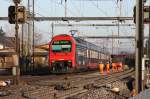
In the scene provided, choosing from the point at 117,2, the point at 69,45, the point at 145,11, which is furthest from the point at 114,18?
the point at 145,11

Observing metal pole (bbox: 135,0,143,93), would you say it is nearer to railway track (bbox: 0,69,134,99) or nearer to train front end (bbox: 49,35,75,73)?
railway track (bbox: 0,69,134,99)

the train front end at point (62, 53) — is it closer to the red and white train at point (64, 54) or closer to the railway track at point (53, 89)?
the red and white train at point (64, 54)

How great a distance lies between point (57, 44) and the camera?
4228cm

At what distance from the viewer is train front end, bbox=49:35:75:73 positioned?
4184 centimetres

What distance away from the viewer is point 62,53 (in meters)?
42.3

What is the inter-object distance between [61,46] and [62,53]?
67cm

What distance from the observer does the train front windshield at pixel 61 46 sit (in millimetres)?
42125

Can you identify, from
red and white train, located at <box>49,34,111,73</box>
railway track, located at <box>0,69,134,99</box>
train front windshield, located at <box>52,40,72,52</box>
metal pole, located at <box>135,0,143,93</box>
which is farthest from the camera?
train front windshield, located at <box>52,40,72,52</box>

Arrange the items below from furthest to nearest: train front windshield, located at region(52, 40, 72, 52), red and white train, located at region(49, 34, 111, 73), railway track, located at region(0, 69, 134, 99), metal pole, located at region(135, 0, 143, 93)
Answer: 1. train front windshield, located at region(52, 40, 72, 52)
2. red and white train, located at region(49, 34, 111, 73)
3. railway track, located at region(0, 69, 134, 99)
4. metal pole, located at region(135, 0, 143, 93)

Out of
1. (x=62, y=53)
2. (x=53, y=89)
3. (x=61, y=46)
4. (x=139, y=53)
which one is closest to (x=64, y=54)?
(x=62, y=53)

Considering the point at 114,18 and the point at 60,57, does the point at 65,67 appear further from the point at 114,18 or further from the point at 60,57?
the point at 114,18

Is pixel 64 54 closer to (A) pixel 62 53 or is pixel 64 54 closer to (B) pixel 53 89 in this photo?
(A) pixel 62 53

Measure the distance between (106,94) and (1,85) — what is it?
5740 millimetres

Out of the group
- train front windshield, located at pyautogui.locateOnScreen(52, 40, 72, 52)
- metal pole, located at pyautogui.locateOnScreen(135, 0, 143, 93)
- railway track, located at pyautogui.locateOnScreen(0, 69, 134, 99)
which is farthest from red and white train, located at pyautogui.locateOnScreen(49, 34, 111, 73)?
metal pole, located at pyautogui.locateOnScreen(135, 0, 143, 93)
